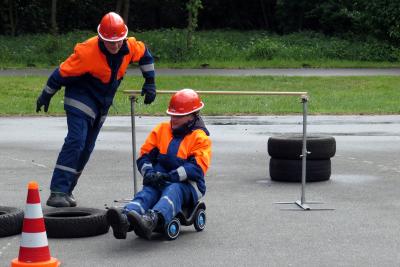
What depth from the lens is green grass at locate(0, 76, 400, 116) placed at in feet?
75.4

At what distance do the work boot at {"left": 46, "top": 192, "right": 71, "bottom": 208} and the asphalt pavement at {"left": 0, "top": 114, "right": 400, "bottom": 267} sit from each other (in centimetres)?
61

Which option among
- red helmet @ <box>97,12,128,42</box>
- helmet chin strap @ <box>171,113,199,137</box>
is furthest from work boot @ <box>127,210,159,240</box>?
red helmet @ <box>97,12,128,42</box>

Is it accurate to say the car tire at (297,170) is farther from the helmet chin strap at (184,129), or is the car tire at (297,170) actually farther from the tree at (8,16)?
the tree at (8,16)

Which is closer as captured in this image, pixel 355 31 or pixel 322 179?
pixel 322 179

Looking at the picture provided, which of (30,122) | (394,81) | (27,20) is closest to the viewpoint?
(30,122)

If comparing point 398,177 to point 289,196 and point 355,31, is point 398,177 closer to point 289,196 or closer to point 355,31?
point 289,196

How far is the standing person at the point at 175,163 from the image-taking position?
8.21m

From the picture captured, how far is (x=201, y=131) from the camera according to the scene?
8.66 meters

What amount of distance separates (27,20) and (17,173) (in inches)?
A: 1831

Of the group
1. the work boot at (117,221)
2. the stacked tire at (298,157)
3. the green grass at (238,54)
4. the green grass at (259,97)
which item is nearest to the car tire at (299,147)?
the stacked tire at (298,157)

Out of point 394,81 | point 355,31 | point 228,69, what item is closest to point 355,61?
point 228,69

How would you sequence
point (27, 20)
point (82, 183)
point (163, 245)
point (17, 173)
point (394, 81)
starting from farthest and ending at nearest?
1. point (27, 20)
2. point (394, 81)
3. point (17, 173)
4. point (82, 183)
5. point (163, 245)

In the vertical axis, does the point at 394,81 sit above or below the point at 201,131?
below

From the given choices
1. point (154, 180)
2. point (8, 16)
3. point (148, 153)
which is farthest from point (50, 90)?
point (8, 16)
